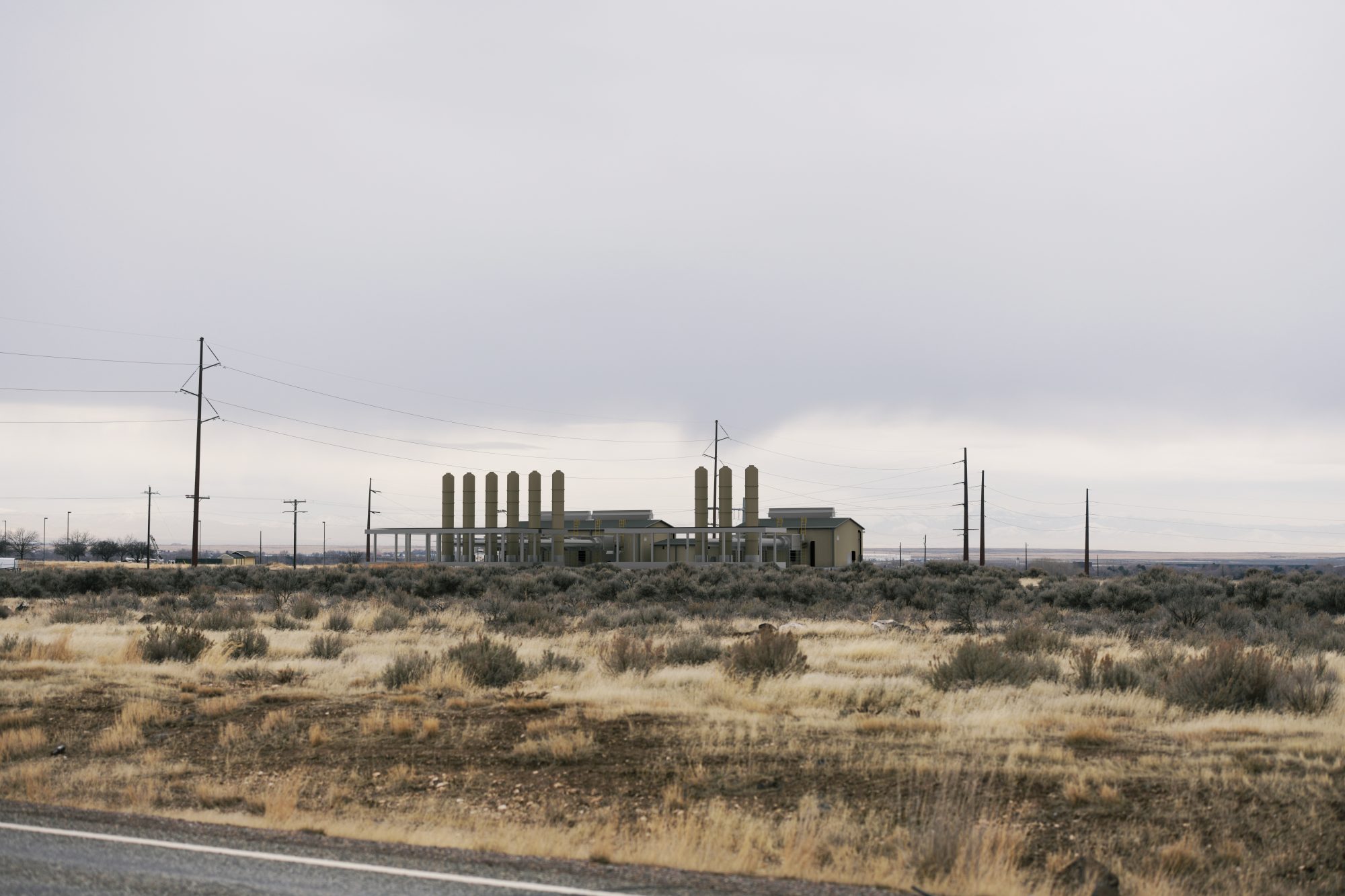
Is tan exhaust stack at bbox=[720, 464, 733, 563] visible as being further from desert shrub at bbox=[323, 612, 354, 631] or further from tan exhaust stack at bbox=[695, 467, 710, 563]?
desert shrub at bbox=[323, 612, 354, 631]

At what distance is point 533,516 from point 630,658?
57.7m

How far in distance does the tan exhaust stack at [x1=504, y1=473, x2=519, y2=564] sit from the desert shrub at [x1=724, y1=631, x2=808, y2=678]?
182 feet

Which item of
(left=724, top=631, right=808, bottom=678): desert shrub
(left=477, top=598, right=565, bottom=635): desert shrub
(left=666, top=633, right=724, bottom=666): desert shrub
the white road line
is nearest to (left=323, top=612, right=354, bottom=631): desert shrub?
(left=477, top=598, right=565, bottom=635): desert shrub

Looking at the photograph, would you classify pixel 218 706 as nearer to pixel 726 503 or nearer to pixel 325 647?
pixel 325 647

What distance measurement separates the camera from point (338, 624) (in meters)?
27.1

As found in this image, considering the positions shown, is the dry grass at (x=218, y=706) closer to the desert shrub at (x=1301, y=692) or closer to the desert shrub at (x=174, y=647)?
the desert shrub at (x=174, y=647)

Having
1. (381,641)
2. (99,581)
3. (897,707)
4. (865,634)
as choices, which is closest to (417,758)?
(897,707)

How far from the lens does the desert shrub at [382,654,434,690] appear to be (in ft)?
57.1

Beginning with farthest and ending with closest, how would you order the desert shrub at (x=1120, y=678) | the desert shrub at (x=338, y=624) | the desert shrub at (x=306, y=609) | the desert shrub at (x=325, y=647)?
the desert shrub at (x=306, y=609), the desert shrub at (x=338, y=624), the desert shrub at (x=325, y=647), the desert shrub at (x=1120, y=678)

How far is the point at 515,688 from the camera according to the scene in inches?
658

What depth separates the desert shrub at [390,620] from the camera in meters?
27.1

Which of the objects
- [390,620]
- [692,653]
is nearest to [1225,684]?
[692,653]

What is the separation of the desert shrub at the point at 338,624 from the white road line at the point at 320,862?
17766 millimetres

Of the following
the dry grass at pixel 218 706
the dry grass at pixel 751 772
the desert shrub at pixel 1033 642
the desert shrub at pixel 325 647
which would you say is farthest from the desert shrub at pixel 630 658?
the desert shrub at pixel 1033 642
